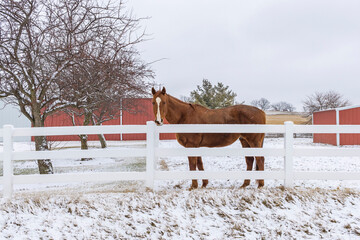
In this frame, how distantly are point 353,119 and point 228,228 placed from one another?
1791cm

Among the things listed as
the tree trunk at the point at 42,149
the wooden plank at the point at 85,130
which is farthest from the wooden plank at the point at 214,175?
the tree trunk at the point at 42,149

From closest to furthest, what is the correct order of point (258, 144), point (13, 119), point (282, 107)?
point (258, 144)
point (13, 119)
point (282, 107)

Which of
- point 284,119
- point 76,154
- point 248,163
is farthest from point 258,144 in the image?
point 284,119

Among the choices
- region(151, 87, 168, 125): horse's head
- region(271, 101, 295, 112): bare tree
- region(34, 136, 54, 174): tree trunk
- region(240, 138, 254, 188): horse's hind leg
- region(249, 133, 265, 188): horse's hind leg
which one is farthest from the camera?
region(271, 101, 295, 112): bare tree

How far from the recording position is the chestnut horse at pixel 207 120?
5.39m

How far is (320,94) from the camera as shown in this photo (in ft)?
138

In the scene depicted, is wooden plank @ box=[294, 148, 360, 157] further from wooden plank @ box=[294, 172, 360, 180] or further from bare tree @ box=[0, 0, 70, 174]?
bare tree @ box=[0, 0, 70, 174]

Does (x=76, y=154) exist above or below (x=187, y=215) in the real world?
above

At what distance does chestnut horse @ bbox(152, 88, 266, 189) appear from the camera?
539 cm

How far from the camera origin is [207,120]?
19.0 feet

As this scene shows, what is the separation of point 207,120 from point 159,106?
4.32 ft

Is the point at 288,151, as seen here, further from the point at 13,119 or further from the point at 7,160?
the point at 13,119

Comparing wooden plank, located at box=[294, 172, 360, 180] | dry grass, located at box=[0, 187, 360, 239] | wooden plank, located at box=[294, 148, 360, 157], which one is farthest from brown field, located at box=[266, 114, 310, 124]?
dry grass, located at box=[0, 187, 360, 239]

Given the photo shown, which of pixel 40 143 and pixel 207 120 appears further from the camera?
pixel 40 143
